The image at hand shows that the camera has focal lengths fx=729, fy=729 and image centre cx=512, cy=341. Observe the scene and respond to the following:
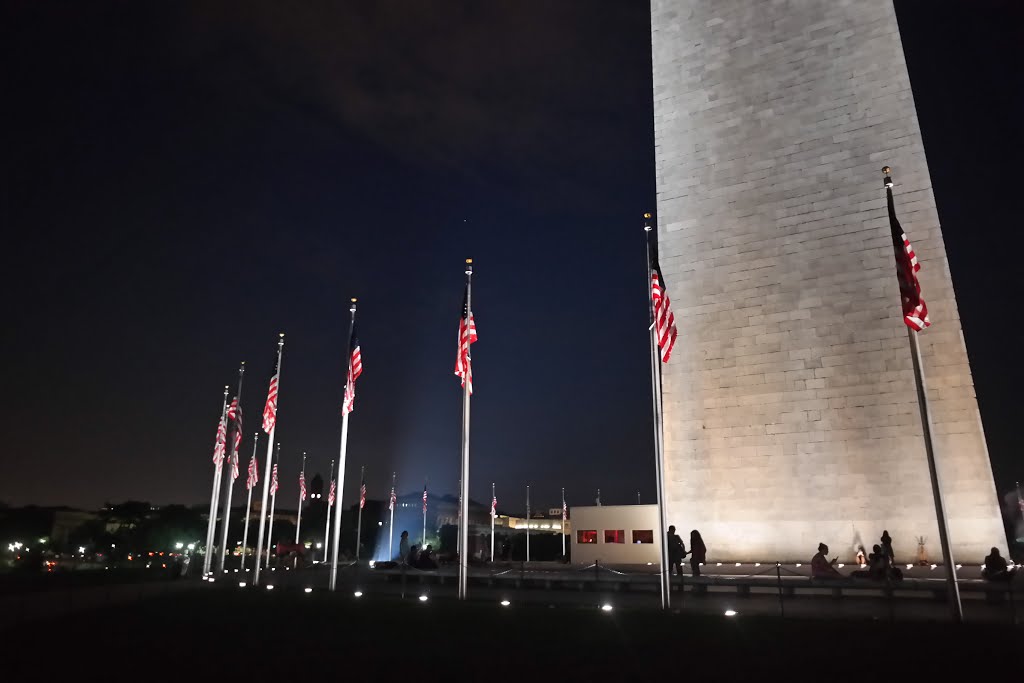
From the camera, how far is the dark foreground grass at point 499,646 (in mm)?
8062

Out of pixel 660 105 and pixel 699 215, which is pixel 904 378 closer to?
pixel 699 215

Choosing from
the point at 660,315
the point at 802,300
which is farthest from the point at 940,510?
the point at 802,300

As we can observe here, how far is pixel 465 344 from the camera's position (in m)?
17.6

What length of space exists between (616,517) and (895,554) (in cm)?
1025

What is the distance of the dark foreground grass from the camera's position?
26.5 feet

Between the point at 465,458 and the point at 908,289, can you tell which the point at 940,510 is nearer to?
the point at 908,289

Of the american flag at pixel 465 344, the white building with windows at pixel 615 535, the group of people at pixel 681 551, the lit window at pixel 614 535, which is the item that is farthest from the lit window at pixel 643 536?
the american flag at pixel 465 344

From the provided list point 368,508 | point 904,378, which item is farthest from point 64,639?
point 368,508

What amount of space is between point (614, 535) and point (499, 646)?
20605 millimetres

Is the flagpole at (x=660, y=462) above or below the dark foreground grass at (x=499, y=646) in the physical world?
above

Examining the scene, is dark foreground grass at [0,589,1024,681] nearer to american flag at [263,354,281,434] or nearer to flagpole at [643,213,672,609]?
flagpole at [643,213,672,609]

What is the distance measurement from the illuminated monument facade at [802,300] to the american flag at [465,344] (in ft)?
40.1

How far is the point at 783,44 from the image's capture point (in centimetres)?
2864

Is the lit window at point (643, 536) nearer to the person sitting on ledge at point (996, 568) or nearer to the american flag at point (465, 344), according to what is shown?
the person sitting on ledge at point (996, 568)
